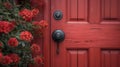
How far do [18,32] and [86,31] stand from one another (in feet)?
2.09

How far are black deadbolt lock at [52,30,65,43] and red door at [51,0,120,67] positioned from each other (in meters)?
0.03

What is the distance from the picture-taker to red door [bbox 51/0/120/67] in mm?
2844

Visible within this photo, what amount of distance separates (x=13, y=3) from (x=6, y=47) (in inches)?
14.6

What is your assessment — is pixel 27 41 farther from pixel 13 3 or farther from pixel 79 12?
pixel 79 12

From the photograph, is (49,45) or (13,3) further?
(49,45)

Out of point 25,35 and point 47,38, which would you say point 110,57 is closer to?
point 47,38

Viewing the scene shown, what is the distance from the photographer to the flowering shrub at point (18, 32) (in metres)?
2.39

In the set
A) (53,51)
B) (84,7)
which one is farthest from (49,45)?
(84,7)

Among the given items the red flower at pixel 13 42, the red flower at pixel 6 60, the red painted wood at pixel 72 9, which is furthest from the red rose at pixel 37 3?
the red flower at pixel 6 60

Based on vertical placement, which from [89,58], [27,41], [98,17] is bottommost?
[89,58]

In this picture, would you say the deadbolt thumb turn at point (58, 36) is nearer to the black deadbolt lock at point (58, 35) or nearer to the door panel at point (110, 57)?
the black deadbolt lock at point (58, 35)

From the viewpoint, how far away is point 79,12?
2.85m

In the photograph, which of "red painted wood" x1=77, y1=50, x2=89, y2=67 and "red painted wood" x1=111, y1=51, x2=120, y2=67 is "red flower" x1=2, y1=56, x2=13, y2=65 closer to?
"red painted wood" x1=77, y1=50, x2=89, y2=67

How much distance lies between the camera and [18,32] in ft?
8.33
